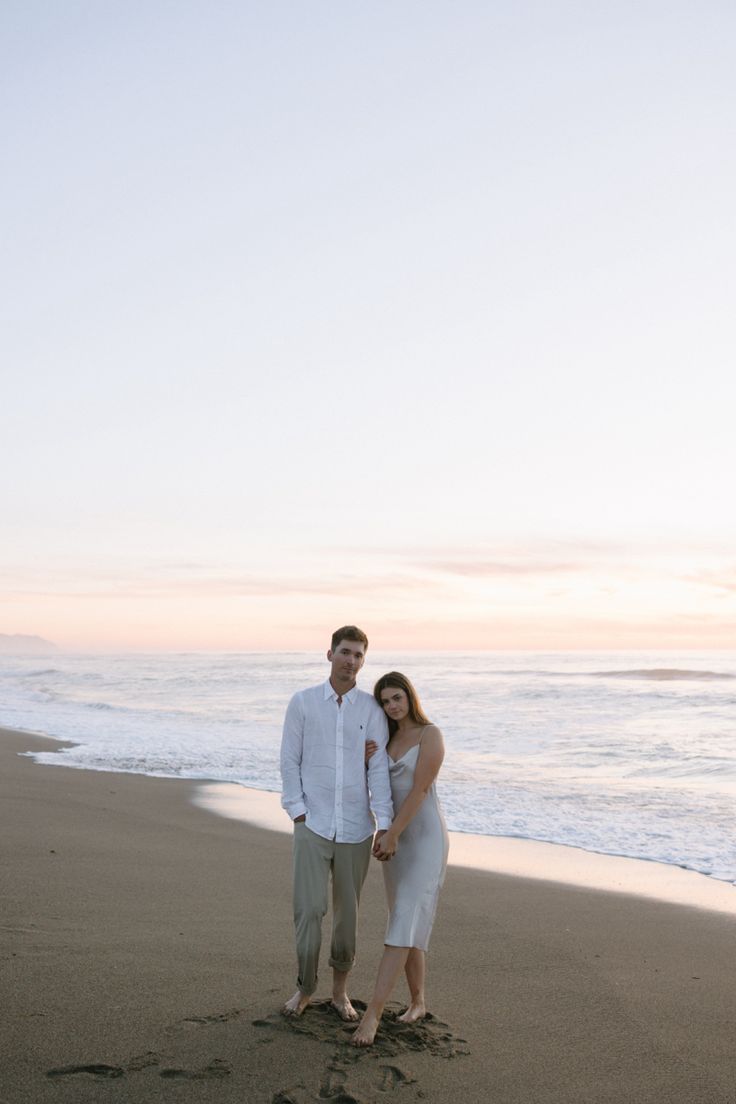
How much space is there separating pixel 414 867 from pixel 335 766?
2.05 ft

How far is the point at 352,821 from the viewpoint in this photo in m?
4.38

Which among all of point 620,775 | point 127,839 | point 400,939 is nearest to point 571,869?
point 127,839

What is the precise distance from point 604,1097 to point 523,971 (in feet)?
5.30

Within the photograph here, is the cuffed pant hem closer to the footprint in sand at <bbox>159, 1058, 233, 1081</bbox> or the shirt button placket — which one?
the shirt button placket

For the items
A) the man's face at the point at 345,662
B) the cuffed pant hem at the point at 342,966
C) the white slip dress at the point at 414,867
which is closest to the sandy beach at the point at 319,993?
the cuffed pant hem at the point at 342,966

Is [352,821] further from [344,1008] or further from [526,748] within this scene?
[526,748]

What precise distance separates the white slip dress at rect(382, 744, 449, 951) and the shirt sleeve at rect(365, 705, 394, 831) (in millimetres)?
82

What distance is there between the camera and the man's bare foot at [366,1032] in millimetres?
4044

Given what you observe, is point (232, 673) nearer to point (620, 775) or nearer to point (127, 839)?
point (620, 775)

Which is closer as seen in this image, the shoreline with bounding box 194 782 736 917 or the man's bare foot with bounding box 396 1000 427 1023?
the man's bare foot with bounding box 396 1000 427 1023

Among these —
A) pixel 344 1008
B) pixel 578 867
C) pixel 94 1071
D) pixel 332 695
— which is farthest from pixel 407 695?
pixel 578 867

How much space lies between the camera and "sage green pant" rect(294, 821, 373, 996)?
431 centimetres

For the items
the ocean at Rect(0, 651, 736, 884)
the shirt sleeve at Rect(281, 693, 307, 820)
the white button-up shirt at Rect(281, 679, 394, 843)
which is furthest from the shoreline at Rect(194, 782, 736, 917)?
the shirt sleeve at Rect(281, 693, 307, 820)

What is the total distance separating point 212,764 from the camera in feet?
50.8
